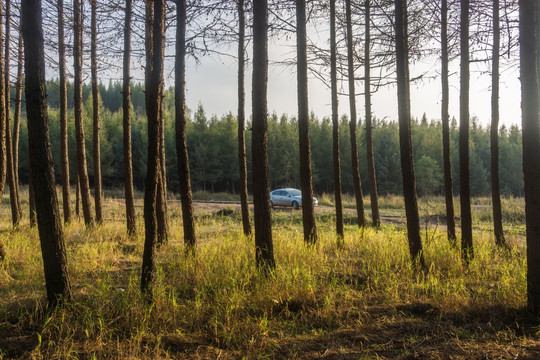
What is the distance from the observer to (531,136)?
412 centimetres

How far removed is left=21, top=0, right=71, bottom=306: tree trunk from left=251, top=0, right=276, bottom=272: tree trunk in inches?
108

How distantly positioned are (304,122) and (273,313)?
4.71 metres

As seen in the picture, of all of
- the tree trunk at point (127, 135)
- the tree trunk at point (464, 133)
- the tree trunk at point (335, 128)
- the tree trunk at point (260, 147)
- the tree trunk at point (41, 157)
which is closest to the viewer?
the tree trunk at point (41, 157)

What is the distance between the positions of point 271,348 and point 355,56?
30.2ft

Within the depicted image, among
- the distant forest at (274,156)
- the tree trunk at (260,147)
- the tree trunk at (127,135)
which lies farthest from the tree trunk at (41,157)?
the distant forest at (274,156)

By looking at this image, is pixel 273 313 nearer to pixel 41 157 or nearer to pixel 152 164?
pixel 152 164

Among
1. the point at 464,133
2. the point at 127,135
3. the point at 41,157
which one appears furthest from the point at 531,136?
the point at 127,135

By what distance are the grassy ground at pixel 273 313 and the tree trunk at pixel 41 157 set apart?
38 centimetres

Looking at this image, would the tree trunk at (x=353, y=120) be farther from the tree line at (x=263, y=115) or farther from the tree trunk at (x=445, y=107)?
the tree trunk at (x=445, y=107)

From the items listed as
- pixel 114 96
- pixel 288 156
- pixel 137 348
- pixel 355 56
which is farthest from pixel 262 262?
pixel 114 96

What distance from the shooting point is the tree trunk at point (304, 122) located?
7387mm

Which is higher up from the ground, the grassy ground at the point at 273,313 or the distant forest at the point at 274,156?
the distant forest at the point at 274,156

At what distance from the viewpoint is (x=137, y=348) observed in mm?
3250

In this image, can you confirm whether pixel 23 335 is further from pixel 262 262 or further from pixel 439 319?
pixel 439 319
